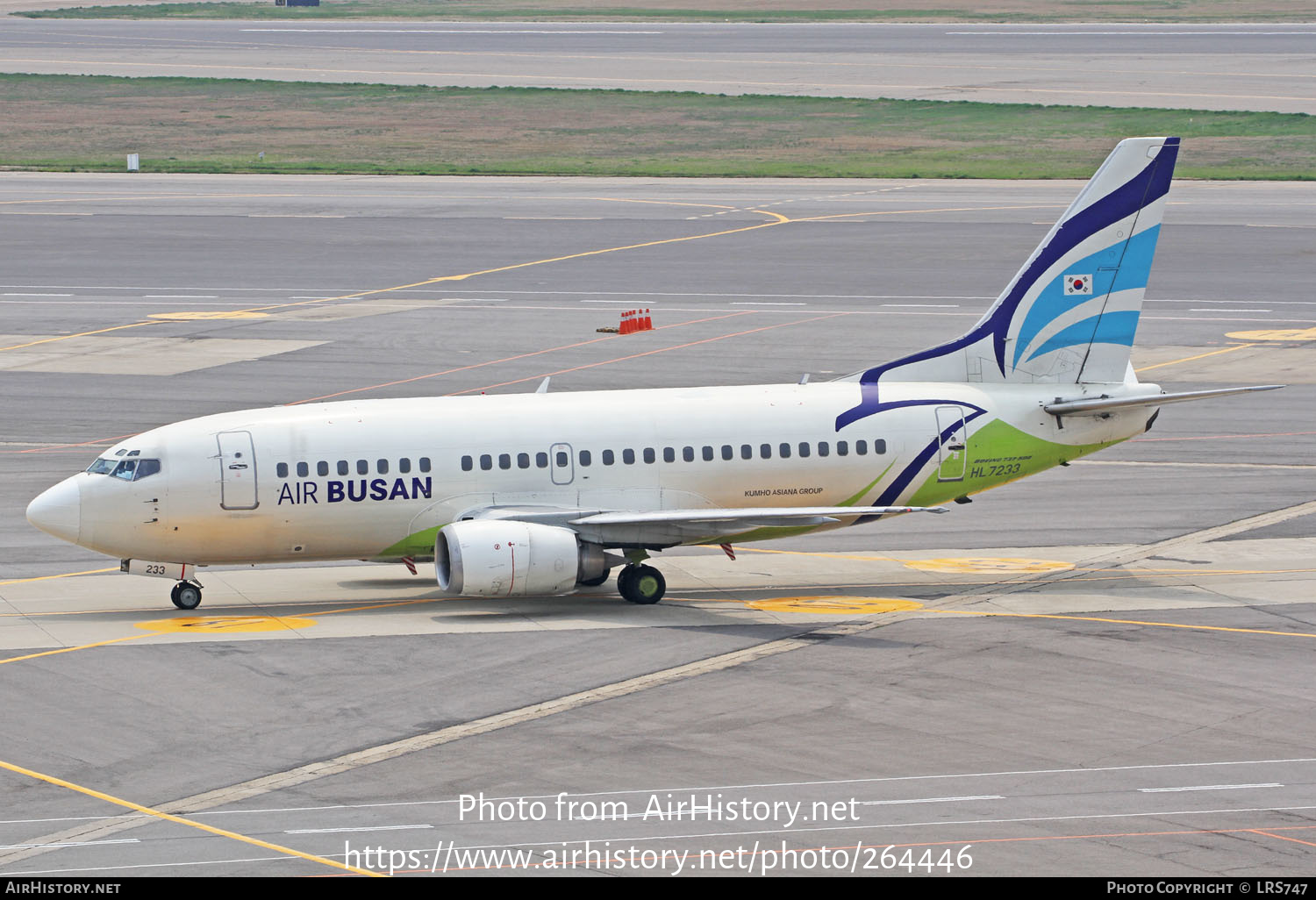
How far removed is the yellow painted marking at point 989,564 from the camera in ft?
143

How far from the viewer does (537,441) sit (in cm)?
4038

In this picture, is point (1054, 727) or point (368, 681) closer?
point (1054, 727)

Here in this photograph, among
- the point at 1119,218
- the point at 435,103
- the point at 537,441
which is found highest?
the point at 435,103

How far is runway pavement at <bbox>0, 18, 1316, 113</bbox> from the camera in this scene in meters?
148

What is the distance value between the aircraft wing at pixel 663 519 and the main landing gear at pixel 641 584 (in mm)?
625

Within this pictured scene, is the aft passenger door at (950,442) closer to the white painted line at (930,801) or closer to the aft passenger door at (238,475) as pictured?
the aft passenger door at (238,475)

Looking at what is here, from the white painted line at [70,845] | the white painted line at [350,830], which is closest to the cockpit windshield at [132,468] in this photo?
the white painted line at [70,845]

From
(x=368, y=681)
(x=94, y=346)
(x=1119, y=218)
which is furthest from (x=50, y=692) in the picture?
(x=94, y=346)

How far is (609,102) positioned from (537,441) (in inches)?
4204
